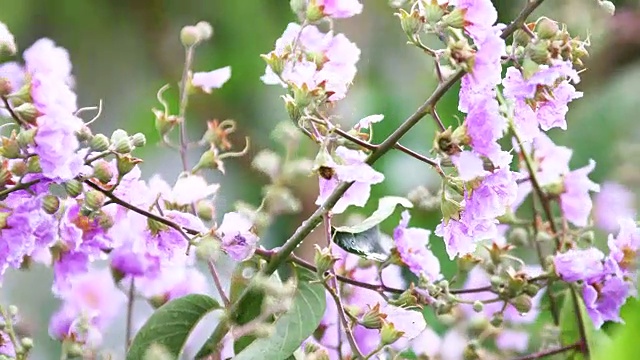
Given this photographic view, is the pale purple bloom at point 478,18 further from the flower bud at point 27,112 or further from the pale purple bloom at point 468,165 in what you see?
the flower bud at point 27,112

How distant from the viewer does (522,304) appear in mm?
476

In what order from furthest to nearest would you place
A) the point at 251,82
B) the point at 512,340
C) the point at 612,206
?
the point at 251,82 → the point at 612,206 → the point at 512,340

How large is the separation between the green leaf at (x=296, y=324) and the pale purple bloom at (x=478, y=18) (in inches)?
5.3

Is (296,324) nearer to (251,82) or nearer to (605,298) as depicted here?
(605,298)

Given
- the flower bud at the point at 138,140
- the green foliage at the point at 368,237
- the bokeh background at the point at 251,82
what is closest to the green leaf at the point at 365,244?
the green foliage at the point at 368,237

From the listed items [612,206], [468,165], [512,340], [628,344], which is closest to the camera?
[628,344]

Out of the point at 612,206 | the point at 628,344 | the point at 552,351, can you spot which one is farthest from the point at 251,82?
the point at 628,344

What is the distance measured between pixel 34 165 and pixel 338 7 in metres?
0.16

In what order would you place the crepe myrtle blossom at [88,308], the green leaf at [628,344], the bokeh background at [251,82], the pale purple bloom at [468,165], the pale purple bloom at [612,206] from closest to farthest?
the green leaf at [628,344] → the pale purple bloom at [468,165] → the crepe myrtle blossom at [88,308] → the pale purple bloom at [612,206] → the bokeh background at [251,82]

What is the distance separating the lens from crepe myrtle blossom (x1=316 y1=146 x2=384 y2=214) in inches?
15.9

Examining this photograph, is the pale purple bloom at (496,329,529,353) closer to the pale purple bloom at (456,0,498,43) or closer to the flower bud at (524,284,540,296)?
the flower bud at (524,284,540,296)

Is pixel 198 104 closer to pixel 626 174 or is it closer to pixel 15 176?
pixel 626 174

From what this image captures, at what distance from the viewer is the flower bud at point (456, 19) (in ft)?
1.32

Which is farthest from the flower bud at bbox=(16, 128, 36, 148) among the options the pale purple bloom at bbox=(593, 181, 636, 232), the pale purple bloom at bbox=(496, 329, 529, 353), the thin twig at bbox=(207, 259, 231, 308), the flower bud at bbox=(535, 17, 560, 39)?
the pale purple bloom at bbox=(593, 181, 636, 232)
